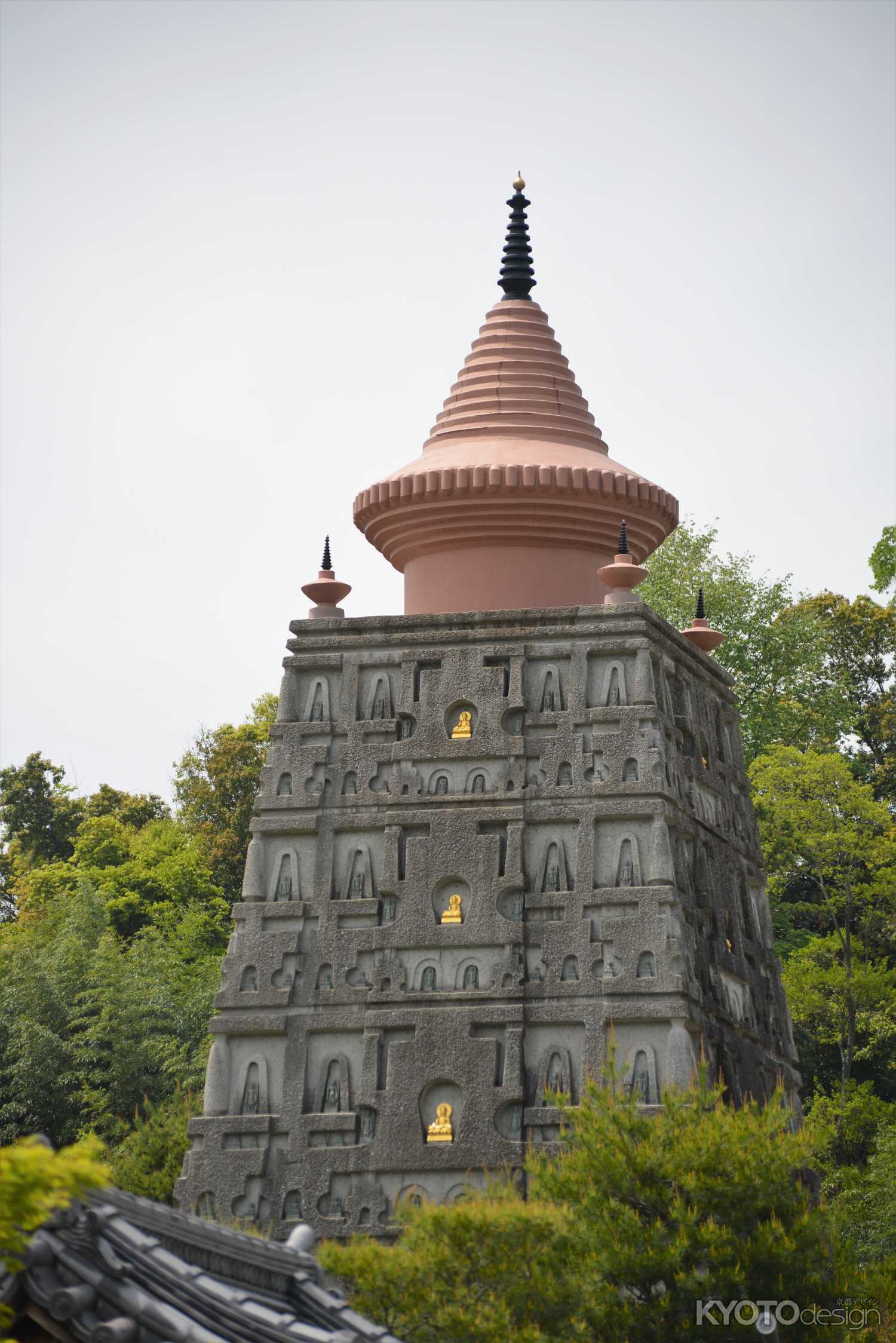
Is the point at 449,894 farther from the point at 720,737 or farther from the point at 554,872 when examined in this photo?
the point at 720,737

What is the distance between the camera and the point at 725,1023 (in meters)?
21.2

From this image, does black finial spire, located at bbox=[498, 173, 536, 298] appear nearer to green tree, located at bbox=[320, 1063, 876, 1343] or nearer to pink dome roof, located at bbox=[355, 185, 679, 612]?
pink dome roof, located at bbox=[355, 185, 679, 612]

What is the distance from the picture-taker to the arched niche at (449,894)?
20.8m

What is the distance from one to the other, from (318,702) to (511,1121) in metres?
4.82

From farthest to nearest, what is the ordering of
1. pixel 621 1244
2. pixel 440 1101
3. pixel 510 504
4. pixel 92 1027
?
pixel 92 1027, pixel 510 504, pixel 440 1101, pixel 621 1244

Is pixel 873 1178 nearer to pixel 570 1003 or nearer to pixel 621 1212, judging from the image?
pixel 570 1003

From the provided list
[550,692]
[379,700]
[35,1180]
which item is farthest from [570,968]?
[35,1180]

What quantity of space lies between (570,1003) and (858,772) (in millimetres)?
24184

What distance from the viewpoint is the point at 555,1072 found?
65.3 feet

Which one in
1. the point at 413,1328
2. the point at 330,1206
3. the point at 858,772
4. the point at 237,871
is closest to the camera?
the point at 413,1328

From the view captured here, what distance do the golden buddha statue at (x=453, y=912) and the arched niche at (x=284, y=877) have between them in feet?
5.04

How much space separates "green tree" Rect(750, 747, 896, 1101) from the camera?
36531 mm

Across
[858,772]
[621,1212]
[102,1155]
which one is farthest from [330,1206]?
[858,772]

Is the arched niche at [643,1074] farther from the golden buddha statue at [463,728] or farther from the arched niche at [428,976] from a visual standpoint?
the golden buddha statue at [463,728]
